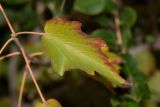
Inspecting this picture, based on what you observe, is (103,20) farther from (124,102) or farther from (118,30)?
(124,102)

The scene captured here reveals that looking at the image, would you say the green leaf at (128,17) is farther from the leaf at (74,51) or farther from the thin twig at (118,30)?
the leaf at (74,51)

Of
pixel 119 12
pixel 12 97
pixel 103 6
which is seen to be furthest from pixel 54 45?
pixel 12 97

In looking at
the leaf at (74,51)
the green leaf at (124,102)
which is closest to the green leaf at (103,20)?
the green leaf at (124,102)

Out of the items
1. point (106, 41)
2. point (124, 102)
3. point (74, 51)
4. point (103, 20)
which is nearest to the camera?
point (74, 51)

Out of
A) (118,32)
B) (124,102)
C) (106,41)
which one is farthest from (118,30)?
(124,102)

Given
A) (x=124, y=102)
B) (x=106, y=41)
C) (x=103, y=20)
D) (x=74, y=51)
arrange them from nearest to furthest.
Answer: (x=74, y=51)
(x=124, y=102)
(x=106, y=41)
(x=103, y=20)

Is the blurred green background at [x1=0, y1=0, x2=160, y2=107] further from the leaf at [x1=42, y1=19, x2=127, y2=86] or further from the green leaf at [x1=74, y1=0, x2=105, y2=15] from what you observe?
the leaf at [x1=42, y1=19, x2=127, y2=86]

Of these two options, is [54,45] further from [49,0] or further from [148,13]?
[148,13]

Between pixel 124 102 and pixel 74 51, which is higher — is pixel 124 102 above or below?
below

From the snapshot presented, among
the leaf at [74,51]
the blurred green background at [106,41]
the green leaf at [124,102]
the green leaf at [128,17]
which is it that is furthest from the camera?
the green leaf at [128,17]
